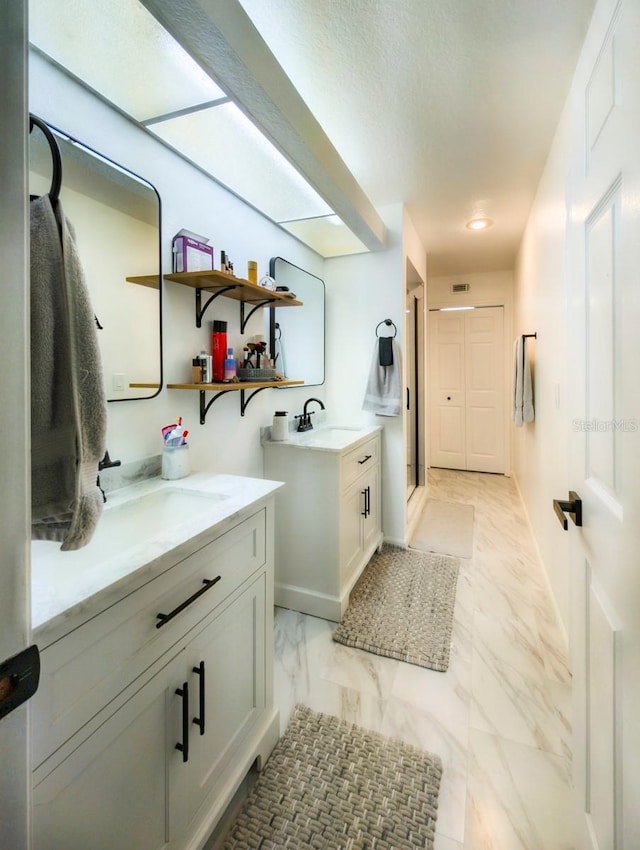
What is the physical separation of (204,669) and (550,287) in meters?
2.48

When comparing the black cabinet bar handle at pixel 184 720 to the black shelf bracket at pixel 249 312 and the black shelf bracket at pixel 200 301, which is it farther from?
the black shelf bracket at pixel 249 312

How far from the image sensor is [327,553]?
205cm

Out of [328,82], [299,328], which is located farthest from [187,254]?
[299,328]

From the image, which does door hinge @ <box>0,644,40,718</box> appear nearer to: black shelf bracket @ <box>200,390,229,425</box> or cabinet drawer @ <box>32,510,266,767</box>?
cabinet drawer @ <box>32,510,266,767</box>

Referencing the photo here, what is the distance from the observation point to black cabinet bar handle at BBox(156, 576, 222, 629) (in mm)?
843

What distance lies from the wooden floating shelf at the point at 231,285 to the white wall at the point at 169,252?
61 millimetres

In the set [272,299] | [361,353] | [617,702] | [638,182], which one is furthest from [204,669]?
[361,353]

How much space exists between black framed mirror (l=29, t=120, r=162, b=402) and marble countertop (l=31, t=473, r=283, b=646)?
15.4 inches

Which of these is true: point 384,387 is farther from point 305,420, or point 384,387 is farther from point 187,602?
point 187,602

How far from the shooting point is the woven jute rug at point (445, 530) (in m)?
2.86

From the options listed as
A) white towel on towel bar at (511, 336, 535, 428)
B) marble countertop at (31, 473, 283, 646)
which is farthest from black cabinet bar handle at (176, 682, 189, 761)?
white towel on towel bar at (511, 336, 535, 428)

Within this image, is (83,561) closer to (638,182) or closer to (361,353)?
(638,182)

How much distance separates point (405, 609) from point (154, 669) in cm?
159

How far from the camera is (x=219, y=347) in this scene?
1742mm
